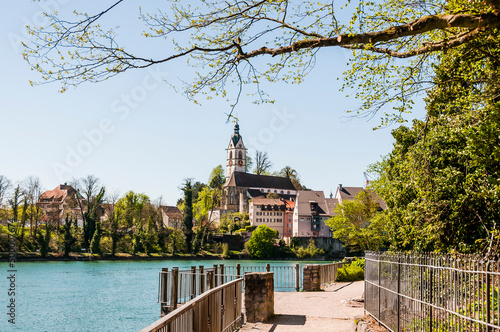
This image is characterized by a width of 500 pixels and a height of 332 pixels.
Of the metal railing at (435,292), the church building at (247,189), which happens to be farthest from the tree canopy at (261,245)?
the metal railing at (435,292)

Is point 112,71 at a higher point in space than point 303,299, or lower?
higher

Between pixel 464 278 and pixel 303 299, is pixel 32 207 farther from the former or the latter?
pixel 464 278

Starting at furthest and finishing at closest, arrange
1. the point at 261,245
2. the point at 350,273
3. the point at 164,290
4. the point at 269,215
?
the point at 269,215 < the point at 261,245 < the point at 350,273 < the point at 164,290

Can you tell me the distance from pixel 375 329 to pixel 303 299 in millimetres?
7734

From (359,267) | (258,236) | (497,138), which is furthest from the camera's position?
(258,236)

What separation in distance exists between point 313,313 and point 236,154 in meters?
165

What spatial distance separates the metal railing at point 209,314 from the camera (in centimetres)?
587

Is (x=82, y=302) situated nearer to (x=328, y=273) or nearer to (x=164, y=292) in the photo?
(x=328, y=273)

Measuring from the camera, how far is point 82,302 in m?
36.4

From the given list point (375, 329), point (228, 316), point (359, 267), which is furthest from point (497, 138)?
point (359, 267)

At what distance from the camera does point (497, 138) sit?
1132 centimetres

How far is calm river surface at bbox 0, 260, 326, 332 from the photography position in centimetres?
2827

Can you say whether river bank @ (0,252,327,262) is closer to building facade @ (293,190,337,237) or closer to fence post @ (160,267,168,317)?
building facade @ (293,190,337,237)

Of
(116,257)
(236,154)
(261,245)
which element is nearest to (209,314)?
(116,257)
